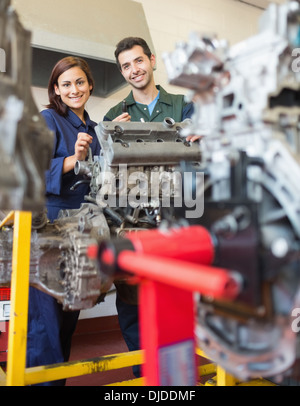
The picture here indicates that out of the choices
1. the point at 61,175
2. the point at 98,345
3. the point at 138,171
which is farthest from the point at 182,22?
the point at 98,345

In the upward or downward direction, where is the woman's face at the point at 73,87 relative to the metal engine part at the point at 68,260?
upward

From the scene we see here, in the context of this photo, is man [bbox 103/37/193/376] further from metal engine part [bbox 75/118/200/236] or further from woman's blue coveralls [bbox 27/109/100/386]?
metal engine part [bbox 75/118/200/236]

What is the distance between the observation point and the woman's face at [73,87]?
245 cm

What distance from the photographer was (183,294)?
877 mm

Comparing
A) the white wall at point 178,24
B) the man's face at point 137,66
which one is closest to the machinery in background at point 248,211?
the man's face at point 137,66

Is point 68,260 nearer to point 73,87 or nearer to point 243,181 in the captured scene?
point 243,181

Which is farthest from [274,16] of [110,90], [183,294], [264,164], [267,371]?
[110,90]

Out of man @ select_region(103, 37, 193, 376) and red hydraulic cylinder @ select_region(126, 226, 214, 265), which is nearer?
red hydraulic cylinder @ select_region(126, 226, 214, 265)

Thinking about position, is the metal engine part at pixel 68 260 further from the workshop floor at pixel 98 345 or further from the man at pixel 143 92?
the workshop floor at pixel 98 345

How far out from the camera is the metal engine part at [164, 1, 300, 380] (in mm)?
823

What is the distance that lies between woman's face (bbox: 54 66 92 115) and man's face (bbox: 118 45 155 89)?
309 millimetres

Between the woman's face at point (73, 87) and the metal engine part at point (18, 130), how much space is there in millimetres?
1439

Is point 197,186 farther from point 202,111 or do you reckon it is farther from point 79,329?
point 79,329

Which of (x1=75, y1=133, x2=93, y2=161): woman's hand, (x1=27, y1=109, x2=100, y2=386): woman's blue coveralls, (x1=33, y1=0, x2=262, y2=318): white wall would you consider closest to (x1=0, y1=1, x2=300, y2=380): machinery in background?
(x1=75, y1=133, x2=93, y2=161): woman's hand
